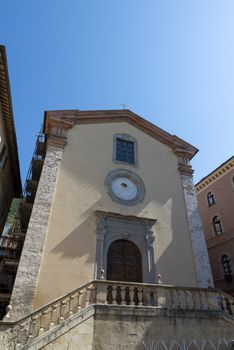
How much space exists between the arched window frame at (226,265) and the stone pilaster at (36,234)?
1330 centimetres

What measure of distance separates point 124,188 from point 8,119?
21.9ft

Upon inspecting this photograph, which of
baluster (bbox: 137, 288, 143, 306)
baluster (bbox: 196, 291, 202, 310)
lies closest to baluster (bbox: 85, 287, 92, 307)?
baluster (bbox: 137, 288, 143, 306)

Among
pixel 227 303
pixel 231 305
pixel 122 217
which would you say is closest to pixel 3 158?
pixel 122 217

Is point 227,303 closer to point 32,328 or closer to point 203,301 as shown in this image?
point 203,301

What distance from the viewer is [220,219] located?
20391 millimetres

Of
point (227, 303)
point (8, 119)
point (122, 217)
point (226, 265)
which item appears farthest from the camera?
point (226, 265)

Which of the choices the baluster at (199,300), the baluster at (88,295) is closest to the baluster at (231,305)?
the baluster at (199,300)

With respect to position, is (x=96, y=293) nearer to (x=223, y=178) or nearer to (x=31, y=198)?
(x=31, y=198)

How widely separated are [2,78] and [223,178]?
1659 centimetres

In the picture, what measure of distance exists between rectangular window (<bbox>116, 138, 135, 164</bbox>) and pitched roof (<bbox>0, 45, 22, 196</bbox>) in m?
5.48

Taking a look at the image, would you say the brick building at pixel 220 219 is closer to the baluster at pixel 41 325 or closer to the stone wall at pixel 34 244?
the stone wall at pixel 34 244

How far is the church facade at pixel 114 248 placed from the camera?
7.51 metres

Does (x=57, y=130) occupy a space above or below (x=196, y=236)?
above

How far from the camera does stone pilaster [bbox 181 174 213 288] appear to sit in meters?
11.3
